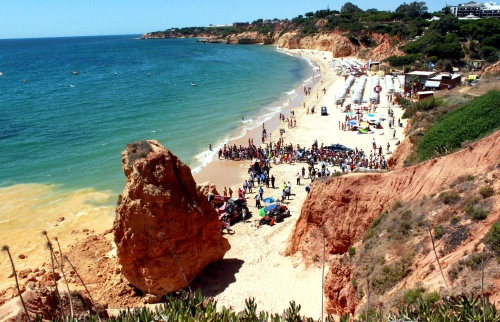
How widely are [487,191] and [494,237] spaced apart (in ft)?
8.38

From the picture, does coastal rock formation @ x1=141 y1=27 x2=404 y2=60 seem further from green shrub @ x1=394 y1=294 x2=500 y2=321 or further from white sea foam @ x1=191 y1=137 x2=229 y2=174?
green shrub @ x1=394 y1=294 x2=500 y2=321

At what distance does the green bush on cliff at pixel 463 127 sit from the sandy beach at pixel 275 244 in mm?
7801

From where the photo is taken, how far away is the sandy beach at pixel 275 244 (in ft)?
52.9

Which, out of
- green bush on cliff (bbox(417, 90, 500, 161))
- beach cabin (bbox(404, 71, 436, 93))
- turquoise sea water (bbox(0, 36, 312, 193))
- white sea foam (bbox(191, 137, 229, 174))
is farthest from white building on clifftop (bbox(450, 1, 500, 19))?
green bush on cliff (bbox(417, 90, 500, 161))

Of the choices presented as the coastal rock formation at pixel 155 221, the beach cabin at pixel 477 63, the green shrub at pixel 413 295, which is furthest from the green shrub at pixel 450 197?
the beach cabin at pixel 477 63

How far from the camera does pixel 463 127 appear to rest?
2156cm

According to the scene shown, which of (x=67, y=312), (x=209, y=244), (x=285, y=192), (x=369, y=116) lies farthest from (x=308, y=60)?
(x=67, y=312)

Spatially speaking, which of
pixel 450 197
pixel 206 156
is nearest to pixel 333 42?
pixel 206 156

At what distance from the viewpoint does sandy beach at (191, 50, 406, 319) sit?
52.9ft

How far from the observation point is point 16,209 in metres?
27.2

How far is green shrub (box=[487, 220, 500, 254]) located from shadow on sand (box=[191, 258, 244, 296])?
10466mm

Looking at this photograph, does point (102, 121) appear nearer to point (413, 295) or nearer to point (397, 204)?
point (397, 204)

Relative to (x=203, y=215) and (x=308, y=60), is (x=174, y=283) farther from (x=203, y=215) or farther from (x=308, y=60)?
(x=308, y=60)

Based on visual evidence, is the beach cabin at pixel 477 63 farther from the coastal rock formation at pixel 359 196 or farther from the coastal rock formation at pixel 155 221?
the coastal rock formation at pixel 155 221
